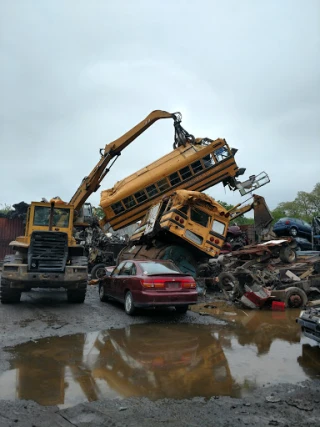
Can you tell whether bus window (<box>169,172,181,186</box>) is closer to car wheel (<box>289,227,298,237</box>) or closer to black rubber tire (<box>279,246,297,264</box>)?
black rubber tire (<box>279,246,297,264</box>)

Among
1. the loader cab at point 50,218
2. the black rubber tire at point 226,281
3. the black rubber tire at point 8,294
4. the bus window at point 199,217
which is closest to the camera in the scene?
the black rubber tire at point 8,294

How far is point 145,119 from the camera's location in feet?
59.4

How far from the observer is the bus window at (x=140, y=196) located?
1722 centimetres

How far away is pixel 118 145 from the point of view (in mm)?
18000

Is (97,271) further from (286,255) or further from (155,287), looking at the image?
(155,287)

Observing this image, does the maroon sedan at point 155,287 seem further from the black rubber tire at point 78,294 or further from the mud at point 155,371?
the black rubber tire at point 78,294

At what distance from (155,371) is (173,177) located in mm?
12503

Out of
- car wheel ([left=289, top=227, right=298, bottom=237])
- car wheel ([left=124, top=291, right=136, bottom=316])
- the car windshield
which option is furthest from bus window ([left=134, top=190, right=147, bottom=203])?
car wheel ([left=289, top=227, right=298, bottom=237])

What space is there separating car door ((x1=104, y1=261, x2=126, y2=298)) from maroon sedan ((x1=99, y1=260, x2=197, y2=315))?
505 millimetres

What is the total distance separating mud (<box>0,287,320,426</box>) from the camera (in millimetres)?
3791

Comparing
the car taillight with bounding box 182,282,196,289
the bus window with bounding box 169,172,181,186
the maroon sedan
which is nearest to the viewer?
the maroon sedan

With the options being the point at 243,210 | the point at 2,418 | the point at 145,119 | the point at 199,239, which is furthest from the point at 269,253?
the point at 2,418

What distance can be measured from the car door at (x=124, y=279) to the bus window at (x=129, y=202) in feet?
24.4

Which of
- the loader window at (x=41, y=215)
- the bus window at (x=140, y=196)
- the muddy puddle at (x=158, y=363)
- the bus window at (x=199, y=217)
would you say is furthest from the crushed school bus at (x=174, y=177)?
the muddy puddle at (x=158, y=363)
